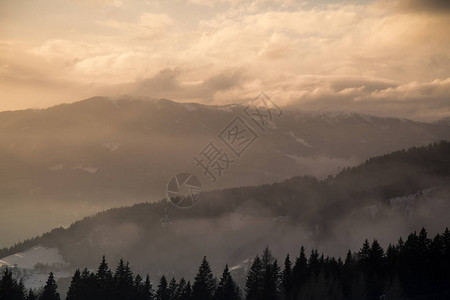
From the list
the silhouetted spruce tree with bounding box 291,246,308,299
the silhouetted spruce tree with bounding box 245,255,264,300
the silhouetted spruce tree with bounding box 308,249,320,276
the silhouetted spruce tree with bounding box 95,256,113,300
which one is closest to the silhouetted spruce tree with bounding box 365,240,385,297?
the silhouetted spruce tree with bounding box 308,249,320,276

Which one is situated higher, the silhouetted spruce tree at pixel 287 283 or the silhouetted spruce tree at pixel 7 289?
the silhouetted spruce tree at pixel 7 289

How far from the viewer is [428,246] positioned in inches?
5650

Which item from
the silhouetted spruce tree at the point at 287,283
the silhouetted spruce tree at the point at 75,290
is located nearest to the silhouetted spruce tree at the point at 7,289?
the silhouetted spruce tree at the point at 75,290

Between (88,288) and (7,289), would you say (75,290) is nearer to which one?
(88,288)

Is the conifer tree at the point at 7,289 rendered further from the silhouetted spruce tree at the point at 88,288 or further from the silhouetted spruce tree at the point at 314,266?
the silhouetted spruce tree at the point at 314,266

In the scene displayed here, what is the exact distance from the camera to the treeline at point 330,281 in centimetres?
13712

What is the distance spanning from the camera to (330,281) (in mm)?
142000

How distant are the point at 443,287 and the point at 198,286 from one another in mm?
52338

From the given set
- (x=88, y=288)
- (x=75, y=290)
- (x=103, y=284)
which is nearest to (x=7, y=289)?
Result: (x=75, y=290)

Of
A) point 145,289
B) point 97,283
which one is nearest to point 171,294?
point 145,289

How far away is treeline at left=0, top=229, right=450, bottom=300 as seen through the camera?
450 feet

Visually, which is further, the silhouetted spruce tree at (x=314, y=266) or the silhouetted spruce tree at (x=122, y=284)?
the silhouetted spruce tree at (x=122, y=284)

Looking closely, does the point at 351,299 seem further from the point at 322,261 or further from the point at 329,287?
the point at 322,261

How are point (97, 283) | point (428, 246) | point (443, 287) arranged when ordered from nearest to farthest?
point (443, 287) → point (428, 246) → point (97, 283)
